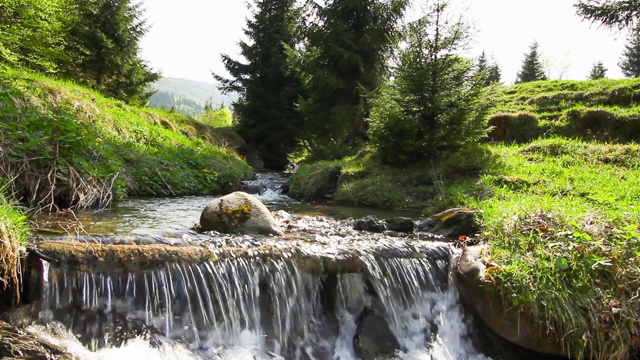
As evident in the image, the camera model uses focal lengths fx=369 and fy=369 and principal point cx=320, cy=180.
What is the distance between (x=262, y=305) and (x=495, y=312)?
275 cm

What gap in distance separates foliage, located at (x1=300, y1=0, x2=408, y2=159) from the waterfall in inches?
421

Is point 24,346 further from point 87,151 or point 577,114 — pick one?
point 577,114

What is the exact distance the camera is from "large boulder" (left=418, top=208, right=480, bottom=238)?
244 inches

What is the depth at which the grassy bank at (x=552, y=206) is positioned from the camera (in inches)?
153

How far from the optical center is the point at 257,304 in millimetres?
4172

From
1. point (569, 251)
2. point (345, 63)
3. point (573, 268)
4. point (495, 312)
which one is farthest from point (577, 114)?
point (495, 312)

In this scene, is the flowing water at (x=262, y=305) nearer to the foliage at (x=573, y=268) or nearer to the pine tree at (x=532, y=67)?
the foliage at (x=573, y=268)

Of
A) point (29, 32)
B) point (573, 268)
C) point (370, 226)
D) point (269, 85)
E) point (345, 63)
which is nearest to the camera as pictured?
point (573, 268)

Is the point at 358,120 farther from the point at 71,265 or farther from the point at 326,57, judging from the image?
the point at 71,265

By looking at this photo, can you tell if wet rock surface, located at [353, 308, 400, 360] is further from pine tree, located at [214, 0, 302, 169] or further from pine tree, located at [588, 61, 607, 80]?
Result: pine tree, located at [588, 61, 607, 80]

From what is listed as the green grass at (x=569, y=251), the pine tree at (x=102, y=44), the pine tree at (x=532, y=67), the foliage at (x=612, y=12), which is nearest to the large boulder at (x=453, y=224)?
the green grass at (x=569, y=251)

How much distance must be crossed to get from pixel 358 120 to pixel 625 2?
12160mm

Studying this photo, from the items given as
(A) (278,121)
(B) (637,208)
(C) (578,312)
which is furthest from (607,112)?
(A) (278,121)

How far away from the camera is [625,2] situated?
15.5 m
